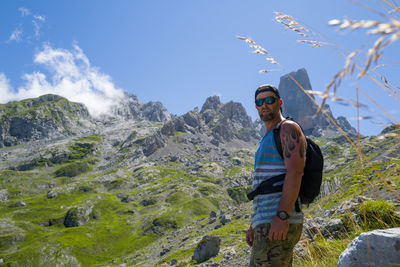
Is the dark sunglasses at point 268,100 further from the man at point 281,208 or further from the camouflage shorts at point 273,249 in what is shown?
the camouflage shorts at point 273,249

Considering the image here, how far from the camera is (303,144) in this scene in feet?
11.7

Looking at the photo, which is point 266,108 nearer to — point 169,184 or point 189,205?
point 189,205

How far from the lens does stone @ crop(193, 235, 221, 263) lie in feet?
113

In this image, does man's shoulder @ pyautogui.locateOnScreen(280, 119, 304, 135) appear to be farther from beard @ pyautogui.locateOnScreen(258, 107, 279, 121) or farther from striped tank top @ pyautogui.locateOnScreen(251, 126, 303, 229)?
beard @ pyautogui.locateOnScreen(258, 107, 279, 121)

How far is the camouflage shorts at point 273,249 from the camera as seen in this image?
3432mm

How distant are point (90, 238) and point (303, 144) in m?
131

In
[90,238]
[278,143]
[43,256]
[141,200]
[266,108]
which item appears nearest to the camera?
[278,143]

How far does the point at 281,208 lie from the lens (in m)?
3.44

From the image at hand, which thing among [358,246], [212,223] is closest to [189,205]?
[212,223]

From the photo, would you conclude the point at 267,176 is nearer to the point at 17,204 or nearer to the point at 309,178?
the point at 309,178

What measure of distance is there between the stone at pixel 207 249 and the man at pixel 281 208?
33729mm

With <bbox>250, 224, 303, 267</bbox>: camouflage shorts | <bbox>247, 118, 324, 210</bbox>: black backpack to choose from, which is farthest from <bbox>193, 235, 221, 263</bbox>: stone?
<bbox>247, 118, 324, 210</bbox>: black backpack

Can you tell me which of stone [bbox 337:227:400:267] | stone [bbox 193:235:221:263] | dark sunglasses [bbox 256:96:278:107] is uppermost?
dark sunglasses [bbox 256:96:278:107]

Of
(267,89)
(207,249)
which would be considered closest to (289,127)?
(267,89)
